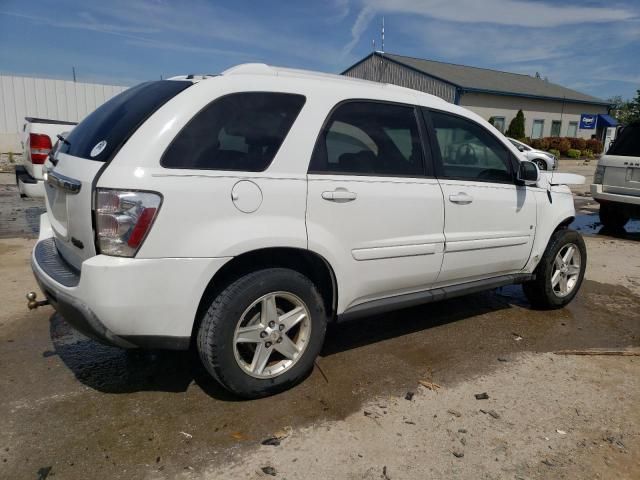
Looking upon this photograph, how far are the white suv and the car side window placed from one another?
2 cm

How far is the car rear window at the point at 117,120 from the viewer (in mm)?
2500

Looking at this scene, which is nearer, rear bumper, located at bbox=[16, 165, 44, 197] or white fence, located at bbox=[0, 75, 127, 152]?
rear bumper, located at bbox=[16, 165, 44, 197]

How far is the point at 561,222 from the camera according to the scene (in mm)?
4426

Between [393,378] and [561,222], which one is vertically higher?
[561,222]

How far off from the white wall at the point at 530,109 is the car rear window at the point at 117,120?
28.3 meters

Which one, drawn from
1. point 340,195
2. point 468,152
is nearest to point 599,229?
point 468,152

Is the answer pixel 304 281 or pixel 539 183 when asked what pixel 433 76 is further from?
pixel 304 281

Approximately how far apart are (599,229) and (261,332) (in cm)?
851

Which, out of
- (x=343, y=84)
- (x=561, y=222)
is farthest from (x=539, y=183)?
(x=343, y=84)

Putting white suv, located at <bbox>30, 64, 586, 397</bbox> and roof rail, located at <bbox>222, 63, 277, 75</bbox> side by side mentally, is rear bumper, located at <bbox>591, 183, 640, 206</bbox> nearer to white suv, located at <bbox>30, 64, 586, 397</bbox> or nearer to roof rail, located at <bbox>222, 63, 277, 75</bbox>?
white suv, located at <bbox>30, 64, 586, 397</bbox>

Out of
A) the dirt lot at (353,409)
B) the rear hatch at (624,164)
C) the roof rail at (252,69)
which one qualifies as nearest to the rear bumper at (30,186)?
the dirt lot at (353,409)

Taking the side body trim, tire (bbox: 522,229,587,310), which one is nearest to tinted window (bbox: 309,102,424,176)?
the side body trim

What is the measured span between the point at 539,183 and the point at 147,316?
340 cm

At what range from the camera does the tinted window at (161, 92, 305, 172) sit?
8.14ft
